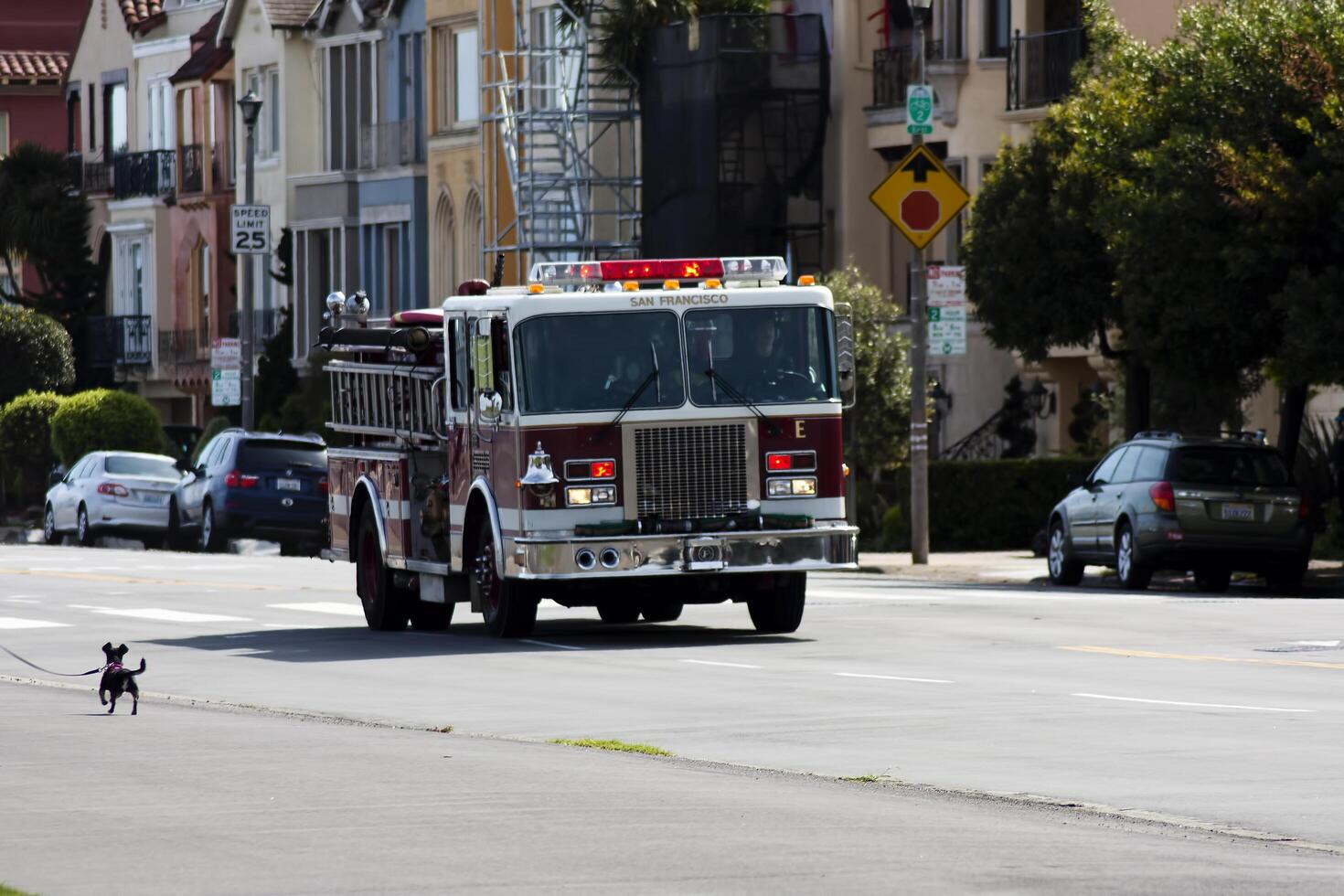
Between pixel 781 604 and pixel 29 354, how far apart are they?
45019mm

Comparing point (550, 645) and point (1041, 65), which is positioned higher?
→ point (1041, 65)

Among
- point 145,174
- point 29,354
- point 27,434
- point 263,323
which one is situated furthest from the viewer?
point 145,174

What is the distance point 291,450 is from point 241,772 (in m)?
27.0

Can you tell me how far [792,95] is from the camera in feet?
151

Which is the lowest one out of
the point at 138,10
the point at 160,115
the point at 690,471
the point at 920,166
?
the point at 690,471

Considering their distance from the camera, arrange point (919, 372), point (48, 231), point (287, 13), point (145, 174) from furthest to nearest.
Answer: point (48, 231), point (145, 174), point (287, 13), point (919, 372)

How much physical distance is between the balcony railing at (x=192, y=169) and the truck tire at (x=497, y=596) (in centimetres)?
4631

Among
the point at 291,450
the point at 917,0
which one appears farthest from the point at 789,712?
the point at 291,450

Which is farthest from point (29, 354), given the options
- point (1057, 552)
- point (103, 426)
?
point (1057, 552)

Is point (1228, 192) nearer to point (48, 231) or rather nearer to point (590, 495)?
point (590, 495)

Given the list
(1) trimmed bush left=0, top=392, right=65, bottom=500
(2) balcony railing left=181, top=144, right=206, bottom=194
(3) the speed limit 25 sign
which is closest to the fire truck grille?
(3) the speed limit 25 sign

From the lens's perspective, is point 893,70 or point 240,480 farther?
point 893,70

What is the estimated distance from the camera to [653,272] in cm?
2050

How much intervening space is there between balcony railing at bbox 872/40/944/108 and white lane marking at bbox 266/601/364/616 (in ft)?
68.3
